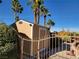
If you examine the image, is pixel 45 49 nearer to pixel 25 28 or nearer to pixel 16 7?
pixel 25 28

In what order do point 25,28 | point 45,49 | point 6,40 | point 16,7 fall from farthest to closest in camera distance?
point 16,7 < point 25,28 < point 45,49 < point 6,40

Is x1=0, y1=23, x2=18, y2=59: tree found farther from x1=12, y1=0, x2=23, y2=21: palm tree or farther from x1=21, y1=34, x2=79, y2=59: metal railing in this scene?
x1=12, y1=0, x2=23, y2=21: palm tree

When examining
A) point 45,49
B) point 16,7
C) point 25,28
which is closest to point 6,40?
point 45,49

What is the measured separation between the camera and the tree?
1795 cm

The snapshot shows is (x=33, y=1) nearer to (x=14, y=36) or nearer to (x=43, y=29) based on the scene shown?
(x=43, y=29)

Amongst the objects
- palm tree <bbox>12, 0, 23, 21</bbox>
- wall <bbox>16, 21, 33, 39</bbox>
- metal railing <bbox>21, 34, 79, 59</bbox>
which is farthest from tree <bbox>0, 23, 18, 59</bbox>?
palm tree <bbox>12, 0, 23, 21</bbox>

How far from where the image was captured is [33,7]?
35.8 m

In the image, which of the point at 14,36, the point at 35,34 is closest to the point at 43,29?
the point at 35,34

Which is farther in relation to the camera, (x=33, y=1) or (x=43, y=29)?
(x=33, y=1)

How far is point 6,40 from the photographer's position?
18438 mm

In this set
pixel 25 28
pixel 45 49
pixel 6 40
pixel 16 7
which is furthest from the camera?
pixel 16 7

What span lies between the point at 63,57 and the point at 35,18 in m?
19.9

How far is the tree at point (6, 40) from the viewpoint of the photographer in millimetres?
17953

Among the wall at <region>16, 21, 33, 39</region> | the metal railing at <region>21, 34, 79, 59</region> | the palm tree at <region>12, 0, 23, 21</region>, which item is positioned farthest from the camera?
the palm tree at <region>12, 0, 23, 21</region>
